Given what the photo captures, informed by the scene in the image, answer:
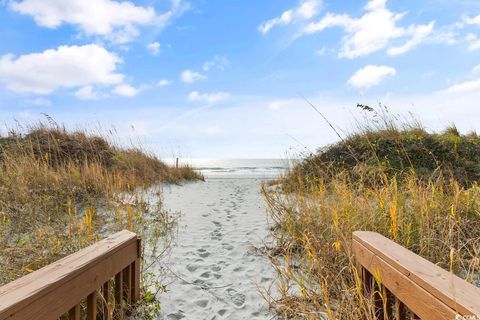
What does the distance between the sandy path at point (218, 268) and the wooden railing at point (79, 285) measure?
426 mm

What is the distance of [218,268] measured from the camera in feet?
12.3

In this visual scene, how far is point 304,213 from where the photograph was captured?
3.92 metres

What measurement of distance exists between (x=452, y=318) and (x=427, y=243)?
1781 mm

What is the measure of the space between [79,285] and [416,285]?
5.31 ft

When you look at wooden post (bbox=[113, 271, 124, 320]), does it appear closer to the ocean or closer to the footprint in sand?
the footprint in sand

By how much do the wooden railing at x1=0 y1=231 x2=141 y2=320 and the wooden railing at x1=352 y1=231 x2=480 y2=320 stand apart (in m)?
1.48

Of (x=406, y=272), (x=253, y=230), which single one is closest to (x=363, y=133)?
(x=253, y=230)

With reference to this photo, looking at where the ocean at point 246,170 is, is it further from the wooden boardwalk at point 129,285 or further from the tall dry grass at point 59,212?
the wooden boardwalk at point 129,285

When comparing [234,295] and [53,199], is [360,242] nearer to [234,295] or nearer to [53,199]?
[234,295]

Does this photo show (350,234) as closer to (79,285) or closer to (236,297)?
(236,297)

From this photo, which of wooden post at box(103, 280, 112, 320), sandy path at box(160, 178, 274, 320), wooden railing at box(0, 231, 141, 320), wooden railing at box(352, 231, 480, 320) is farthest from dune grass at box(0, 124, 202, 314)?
wooden railing at box(352, 231, 480, 320)

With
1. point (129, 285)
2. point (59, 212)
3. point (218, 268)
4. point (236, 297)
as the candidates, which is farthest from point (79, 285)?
point (59, 212)

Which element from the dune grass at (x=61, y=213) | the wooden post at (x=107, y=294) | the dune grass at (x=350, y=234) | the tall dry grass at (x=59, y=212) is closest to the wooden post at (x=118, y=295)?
the wooden post at (x=107, y=294)

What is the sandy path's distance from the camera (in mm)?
2898
